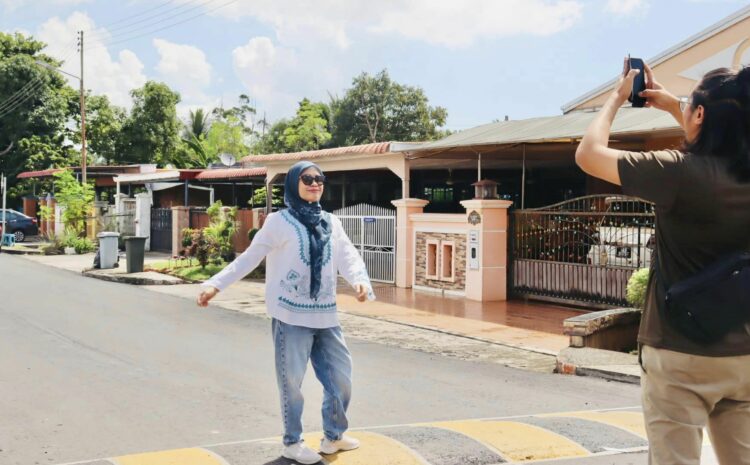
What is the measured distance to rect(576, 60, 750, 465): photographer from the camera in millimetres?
2914

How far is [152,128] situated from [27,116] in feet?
21.4

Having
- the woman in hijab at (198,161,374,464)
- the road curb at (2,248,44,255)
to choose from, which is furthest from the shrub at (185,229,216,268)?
the woman in hijab at (198,161,374,464)

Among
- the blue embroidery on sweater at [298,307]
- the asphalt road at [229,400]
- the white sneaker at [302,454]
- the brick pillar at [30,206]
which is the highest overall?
the brick pillar at [30,206]

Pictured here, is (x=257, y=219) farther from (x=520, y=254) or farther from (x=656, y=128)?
(x=656, y=128)

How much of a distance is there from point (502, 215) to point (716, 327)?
12531 mm

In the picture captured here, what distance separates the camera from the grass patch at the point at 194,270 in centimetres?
1991

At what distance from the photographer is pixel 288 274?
193 inches

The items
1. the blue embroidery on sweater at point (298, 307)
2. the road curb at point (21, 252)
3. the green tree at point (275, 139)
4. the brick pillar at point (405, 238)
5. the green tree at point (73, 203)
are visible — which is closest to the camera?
the blue embroidery on sweater at point (298, 307)

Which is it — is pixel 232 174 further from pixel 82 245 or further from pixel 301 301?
pixel 301 301

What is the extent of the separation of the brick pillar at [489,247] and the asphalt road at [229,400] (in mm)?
4892

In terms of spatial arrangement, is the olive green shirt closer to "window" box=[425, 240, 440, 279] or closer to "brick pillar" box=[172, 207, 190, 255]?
"window" box=[425, 240, 440, 279]

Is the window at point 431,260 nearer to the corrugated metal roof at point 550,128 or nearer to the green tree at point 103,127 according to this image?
the corrugated metal roof at point 550,128

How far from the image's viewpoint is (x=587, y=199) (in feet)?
45.6

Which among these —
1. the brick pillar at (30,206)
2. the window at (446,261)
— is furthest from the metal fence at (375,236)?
the brick pillar at (30,206)
